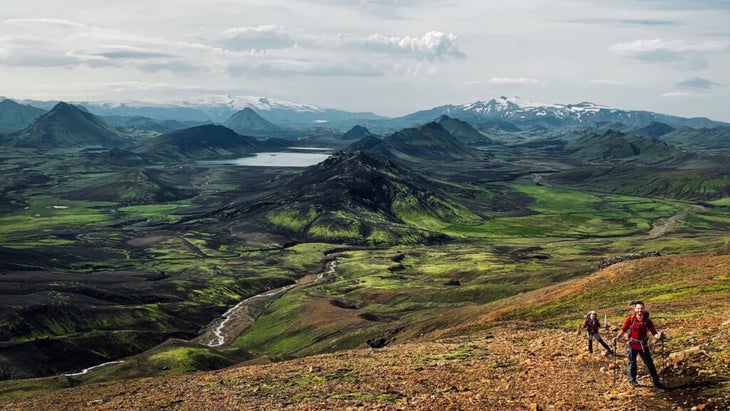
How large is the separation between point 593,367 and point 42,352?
133 metres

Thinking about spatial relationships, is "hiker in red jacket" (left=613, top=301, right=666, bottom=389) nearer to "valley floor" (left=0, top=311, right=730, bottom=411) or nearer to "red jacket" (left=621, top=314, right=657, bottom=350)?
"red jacket" (left=621, top=314, right=657, bottom=350)

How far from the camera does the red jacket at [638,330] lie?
27438 mm

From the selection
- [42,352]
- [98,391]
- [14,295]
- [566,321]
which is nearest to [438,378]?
[566,321]

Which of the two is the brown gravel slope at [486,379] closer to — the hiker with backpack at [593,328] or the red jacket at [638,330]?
the hiker with backpack at [593,328]

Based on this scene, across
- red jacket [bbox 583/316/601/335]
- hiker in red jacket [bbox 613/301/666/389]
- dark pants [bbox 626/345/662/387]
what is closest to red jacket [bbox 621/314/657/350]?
hiker in red jacket [bbox 613/301/666/389]

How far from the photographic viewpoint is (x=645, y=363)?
27.2 m

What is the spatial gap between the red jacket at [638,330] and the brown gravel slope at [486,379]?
7.16ft

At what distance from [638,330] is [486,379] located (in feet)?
31.6

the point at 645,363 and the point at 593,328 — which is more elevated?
the point at 645,363

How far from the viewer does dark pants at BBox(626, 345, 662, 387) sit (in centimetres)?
2692

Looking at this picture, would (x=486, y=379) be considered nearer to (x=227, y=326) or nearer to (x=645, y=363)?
(x=645, y=363)

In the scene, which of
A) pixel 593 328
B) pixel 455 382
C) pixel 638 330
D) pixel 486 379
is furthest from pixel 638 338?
pixel 455 382

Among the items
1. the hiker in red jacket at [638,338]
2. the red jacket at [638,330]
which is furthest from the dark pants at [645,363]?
the red jacket at [638,330]

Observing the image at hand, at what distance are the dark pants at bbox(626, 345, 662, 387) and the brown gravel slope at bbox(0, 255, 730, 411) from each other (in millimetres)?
599
